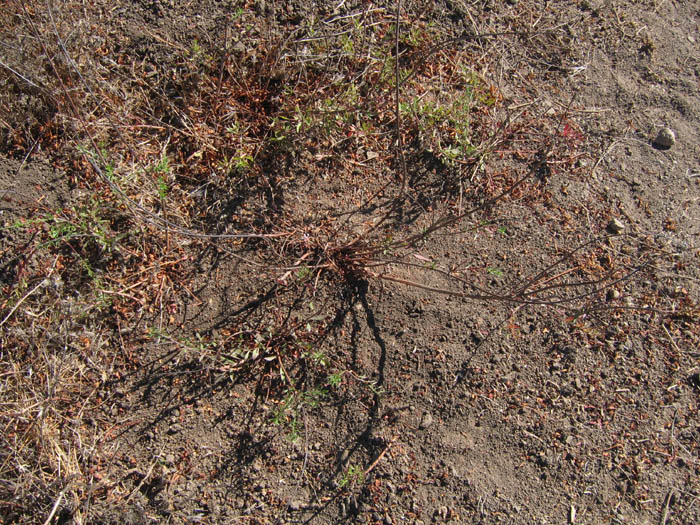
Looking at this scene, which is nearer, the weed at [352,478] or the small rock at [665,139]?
the weed at [352,478]

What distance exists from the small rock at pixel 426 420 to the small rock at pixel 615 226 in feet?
4.30

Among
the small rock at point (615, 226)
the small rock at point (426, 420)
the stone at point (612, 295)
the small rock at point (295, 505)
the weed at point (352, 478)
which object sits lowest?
the small rock at point (295, 505)

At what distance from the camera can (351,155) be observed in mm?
2457

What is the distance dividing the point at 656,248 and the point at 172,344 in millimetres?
2385

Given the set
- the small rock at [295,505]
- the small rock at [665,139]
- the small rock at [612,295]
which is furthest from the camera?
the small rock at [665,139]

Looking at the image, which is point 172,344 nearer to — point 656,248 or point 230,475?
point 230,475

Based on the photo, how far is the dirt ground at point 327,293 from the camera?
210 centimetres

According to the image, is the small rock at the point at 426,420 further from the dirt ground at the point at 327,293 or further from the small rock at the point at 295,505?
the small rock at the point at 295,505

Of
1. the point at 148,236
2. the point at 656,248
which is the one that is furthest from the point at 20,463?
the point at 656,248

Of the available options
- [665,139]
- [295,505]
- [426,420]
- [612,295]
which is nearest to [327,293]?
[426,420]

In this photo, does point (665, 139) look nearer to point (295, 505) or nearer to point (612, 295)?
point (612, 295)

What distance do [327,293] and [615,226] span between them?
4.87ft

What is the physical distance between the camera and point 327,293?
2.26 m

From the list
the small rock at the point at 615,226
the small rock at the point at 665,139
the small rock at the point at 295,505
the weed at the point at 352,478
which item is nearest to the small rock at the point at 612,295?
the small rock at the point at 615,226
